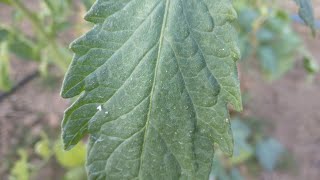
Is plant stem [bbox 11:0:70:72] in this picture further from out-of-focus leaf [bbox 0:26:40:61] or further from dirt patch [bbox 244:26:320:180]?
dirt patch [bbox 244:26:320:180]

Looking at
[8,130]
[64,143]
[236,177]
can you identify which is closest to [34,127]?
[8,130]

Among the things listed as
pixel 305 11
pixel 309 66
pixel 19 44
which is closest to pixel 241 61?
pixel 309 66

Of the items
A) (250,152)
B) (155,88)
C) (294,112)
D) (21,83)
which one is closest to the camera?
(155,88)

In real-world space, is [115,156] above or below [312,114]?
above

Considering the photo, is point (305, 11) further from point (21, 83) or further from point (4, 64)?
point (21, 83)

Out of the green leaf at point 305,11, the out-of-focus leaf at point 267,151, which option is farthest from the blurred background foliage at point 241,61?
the green leaf at point 305,11

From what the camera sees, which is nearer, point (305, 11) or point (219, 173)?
point (305, 11)

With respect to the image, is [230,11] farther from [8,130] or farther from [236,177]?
[8,130]
